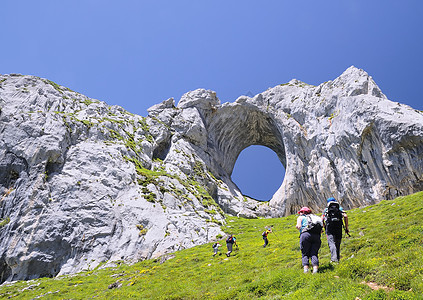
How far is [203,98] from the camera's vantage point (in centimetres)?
6719

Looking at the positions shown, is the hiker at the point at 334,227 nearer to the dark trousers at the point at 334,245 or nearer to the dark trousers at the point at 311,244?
the dark trousers at the point at 334,245

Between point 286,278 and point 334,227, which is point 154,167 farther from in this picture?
point 334,227

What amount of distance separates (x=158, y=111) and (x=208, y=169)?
19.0 m

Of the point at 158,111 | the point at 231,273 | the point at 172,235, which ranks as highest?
the point at 158,111

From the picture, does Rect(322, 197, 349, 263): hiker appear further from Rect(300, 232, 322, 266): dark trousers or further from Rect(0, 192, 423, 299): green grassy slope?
Rect(300, 232, 322, 266): dark trousers

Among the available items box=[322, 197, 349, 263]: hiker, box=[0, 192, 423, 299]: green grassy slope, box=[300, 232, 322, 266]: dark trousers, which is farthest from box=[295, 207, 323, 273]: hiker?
box=[322, 197, 349, 263]: hiker

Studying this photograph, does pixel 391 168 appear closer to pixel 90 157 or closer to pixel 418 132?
pixel 418 132

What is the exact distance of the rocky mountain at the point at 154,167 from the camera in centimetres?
3194

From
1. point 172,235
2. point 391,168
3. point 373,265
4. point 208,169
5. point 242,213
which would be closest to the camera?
point 373,265

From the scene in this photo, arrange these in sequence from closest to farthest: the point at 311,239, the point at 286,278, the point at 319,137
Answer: the point at 311,239
the point at 286,278
the point at 319,137

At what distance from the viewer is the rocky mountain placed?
3194cm

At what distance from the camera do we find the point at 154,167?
5162cm

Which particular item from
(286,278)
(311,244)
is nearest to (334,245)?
(311,244)

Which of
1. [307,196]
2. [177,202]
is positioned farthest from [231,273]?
[307,196]
